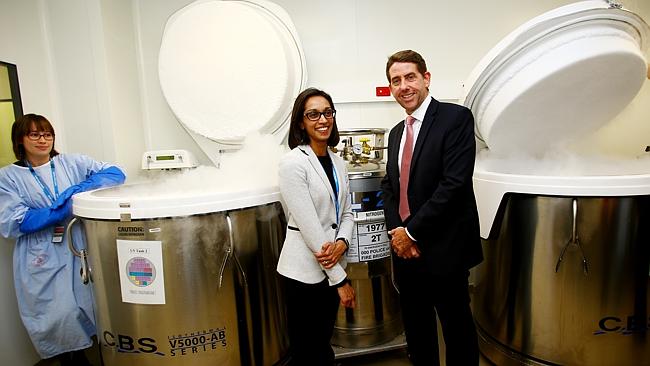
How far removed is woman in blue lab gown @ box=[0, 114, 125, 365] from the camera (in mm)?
1503

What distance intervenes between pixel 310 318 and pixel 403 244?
44 cm

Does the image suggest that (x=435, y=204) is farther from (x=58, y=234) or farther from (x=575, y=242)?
(x=58, y=234)

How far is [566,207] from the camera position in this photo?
137cm

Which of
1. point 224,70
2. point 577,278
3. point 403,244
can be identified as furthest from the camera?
point 224,70

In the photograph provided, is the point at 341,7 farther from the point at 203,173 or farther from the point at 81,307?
the point at 81,307

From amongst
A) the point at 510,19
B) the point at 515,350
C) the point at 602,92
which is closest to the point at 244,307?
the point at 515,350

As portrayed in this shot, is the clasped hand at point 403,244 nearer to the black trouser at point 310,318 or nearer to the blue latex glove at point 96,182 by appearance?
the black trouser at point 310,318

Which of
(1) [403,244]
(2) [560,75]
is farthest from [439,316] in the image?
(2) [560,75]

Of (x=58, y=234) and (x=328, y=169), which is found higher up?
(x=328, y=169)

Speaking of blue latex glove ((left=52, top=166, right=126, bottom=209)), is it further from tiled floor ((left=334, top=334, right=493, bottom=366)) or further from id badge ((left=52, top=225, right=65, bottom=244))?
tiled floor ((left=334, top=334, right=493, bottom=366))

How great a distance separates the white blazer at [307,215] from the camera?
1.18 metres

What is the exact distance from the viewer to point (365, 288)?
1.67m

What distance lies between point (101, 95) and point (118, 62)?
233 mm

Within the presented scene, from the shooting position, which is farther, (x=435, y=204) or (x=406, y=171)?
A: (x=406, y=171)
